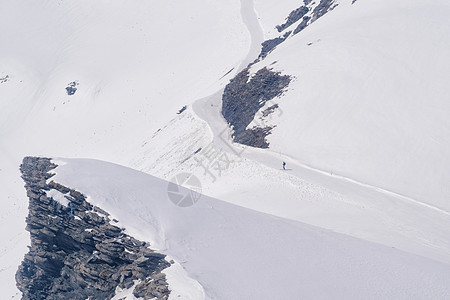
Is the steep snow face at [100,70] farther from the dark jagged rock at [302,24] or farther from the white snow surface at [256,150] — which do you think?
the dark jagged rock at [302,24]

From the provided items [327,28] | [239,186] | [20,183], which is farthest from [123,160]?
[327,28]

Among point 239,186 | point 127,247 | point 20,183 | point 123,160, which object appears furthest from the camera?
point 20,183

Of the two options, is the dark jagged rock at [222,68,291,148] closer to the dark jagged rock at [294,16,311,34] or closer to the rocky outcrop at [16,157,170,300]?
the rocky outcrop at [16,157,170,300]

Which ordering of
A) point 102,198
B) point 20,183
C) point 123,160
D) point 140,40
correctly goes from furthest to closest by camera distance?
1. point 140,40
2. point 20,183
3. point 123,160
4. point 102,198

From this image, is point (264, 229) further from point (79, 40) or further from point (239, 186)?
point (79, 40)

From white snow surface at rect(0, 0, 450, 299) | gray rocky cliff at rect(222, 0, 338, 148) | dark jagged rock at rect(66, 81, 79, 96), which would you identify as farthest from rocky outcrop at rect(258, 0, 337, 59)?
dark jagged rock at rect(66, 81, 79, 96)

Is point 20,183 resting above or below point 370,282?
above

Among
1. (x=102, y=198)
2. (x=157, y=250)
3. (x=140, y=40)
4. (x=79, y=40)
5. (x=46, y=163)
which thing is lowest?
(x=157, y=250)
